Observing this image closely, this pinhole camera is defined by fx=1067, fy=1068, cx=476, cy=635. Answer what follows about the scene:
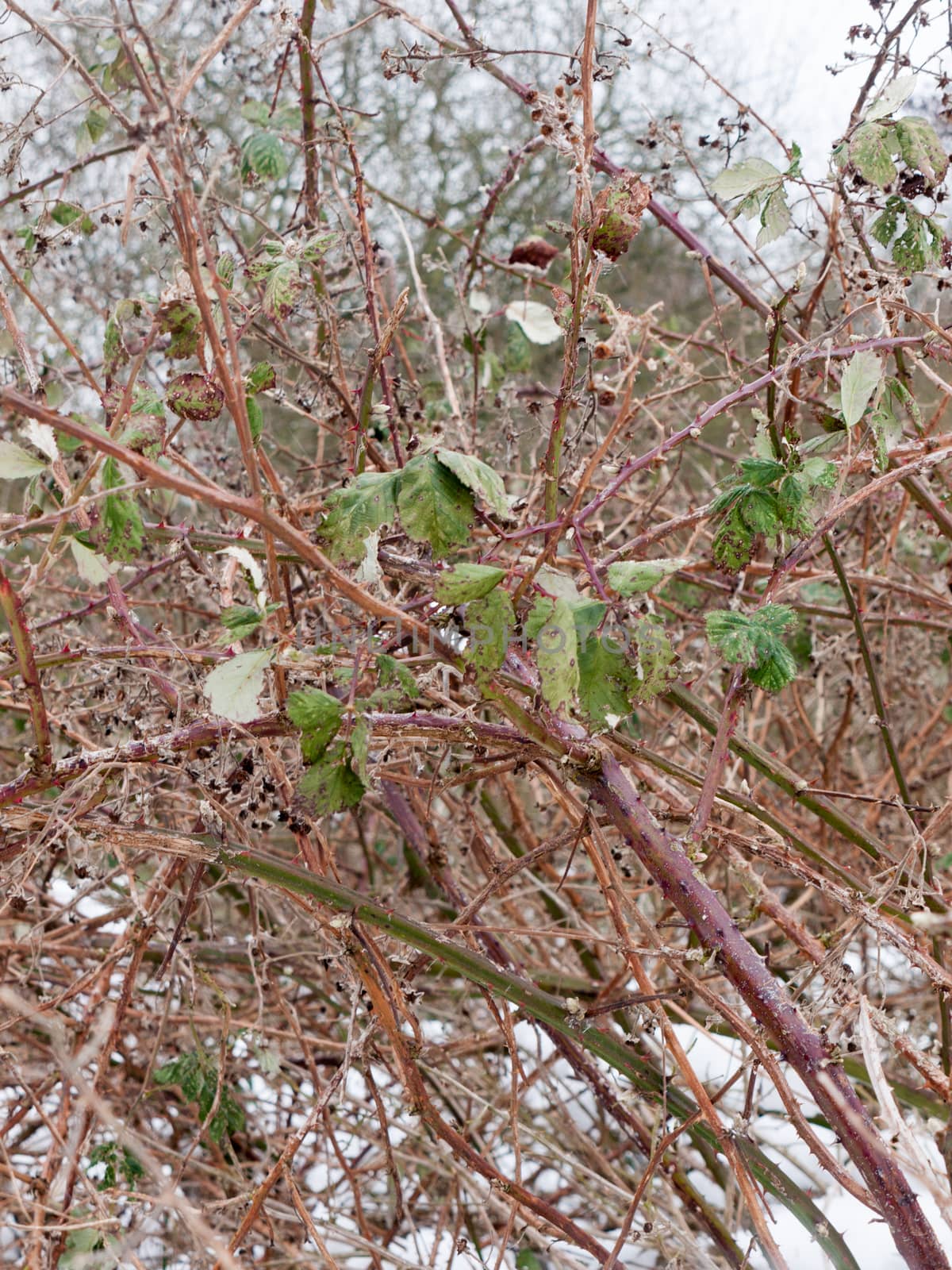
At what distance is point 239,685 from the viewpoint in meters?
0.78

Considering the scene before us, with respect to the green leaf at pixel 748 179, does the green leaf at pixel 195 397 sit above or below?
below

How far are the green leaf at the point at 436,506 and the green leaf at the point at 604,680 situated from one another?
0.40ft

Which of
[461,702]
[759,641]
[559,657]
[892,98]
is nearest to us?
[559,657]

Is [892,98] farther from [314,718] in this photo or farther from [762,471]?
[314,718]

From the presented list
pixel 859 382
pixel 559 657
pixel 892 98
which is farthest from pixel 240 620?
pixel 892 98

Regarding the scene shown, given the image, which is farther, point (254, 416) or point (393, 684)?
point (254, 416)

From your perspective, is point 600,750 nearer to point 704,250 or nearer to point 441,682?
point 441,682

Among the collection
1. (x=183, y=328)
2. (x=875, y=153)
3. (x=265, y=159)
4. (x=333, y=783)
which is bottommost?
(x=333, y=783)

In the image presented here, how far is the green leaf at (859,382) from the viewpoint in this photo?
875 millimetres

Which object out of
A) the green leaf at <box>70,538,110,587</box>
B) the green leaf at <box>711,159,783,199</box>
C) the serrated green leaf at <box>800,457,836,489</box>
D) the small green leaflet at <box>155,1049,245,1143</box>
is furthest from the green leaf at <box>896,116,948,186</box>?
the small green leaflet at <box>155,1049,245,1143</box>

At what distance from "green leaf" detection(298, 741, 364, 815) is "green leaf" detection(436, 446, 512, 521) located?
7.9 inches

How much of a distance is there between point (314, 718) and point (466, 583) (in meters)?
0.14

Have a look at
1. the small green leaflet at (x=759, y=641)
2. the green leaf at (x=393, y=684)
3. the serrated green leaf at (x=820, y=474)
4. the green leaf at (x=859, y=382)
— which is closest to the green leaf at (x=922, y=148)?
the green leaf at (x=859, y=382)

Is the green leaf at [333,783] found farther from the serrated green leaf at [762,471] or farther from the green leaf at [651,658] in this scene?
the serrated green leaf at [762,471]
